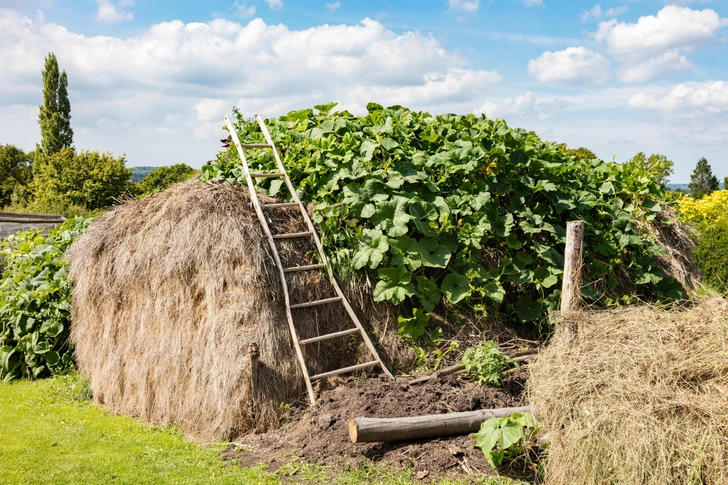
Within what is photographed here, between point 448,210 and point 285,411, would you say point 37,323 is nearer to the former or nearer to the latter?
point 285,411

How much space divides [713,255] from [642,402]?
30.0 feet

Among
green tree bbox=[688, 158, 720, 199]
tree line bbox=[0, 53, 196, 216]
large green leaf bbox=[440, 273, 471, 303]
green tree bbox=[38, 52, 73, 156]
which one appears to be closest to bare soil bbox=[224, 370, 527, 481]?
large green leaf bbox=[440, 273, 471, 303]

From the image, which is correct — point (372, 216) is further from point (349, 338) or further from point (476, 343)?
point (476, 343)

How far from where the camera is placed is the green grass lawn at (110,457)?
16.2 feet

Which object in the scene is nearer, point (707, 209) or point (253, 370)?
point (253, 370)

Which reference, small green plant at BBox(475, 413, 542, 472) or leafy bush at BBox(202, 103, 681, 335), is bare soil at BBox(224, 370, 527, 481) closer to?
small green plant at BBox(475, 413, 542, 472)

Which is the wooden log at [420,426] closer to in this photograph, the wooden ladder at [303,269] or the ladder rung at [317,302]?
the wooden ladder at [303,269]

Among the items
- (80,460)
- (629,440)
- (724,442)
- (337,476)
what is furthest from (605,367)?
(80,460)

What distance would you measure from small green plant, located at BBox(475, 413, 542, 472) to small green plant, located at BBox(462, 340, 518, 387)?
36.8 inches

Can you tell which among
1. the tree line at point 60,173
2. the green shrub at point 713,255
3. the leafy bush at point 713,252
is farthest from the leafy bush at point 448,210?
the tree line at point 60,173

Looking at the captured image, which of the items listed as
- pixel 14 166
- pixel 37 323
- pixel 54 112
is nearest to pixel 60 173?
pixel 54 112

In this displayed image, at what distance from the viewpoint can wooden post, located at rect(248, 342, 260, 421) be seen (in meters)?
Answer: 5.78

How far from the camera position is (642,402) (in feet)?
14.2

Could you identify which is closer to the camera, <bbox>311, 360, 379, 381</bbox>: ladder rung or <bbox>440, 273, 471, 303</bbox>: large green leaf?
<bbox>311, 360, 379, 381</bbox>: ladder rung
